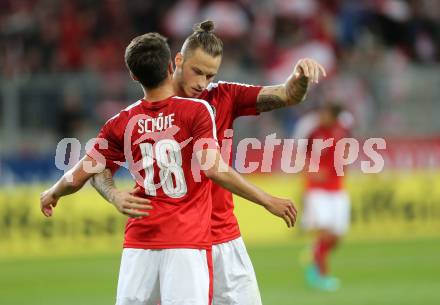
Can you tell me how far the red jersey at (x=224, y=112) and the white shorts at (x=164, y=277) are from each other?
74 cm

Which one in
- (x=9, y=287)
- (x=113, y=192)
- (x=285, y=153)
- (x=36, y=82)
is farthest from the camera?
(x=285, y=153)

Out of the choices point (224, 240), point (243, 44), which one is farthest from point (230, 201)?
point (243, 44)

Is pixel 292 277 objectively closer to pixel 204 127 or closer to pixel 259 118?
pixel 259 118

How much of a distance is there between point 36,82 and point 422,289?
702 centimetres

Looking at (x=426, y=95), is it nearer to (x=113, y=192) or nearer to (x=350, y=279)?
(x=350, y=279)

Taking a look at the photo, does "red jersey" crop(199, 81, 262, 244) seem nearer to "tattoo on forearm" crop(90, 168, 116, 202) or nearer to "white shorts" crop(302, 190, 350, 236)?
"tattoo on forearm" crop(90, 168, 116, 202)

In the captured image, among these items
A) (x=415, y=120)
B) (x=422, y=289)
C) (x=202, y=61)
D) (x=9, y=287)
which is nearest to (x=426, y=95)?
(x=415, y=120)

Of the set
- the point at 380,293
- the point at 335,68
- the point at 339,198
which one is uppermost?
the point at 335,68

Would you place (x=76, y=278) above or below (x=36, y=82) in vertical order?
below

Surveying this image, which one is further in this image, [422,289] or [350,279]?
[350,279]

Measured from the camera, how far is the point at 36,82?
16359 millimetres

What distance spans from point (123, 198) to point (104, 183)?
0.30 meters

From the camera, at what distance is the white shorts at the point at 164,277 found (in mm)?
5827

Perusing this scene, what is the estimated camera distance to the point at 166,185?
593 centimetres
